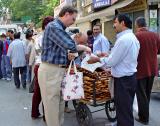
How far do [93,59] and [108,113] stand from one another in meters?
1.70

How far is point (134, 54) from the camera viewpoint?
6117 mm

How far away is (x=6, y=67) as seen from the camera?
15.2 m

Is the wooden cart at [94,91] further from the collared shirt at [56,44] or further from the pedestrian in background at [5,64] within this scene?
the pedestrian in background at [5,64]

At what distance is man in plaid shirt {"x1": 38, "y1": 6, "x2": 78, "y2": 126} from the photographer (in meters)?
5.57

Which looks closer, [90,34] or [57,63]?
[57,63]

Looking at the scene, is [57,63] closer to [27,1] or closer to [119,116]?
[119,116]

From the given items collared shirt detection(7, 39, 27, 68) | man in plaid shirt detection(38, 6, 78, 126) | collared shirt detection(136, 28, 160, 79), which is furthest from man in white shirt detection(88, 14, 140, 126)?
collared shirt detection(7, 39, 27, 68)

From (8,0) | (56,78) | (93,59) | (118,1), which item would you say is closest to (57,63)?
(56,78)

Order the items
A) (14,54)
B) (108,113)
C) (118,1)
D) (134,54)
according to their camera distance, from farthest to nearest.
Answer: (118,1) → (14,54) → (108,113) → (134,54)

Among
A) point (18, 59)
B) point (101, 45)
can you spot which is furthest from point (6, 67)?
point (101, 45)

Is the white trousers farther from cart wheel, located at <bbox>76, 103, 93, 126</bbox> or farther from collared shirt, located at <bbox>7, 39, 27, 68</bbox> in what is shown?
collared shirt, located at <bbox>7, 39, 27, 68</bbox>

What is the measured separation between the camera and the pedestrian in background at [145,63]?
7.39m

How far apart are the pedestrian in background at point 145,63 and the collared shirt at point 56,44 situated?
2.14 metres

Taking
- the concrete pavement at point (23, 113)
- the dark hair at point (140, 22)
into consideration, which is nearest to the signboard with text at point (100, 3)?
the concrete pavement at point (23, 113)
